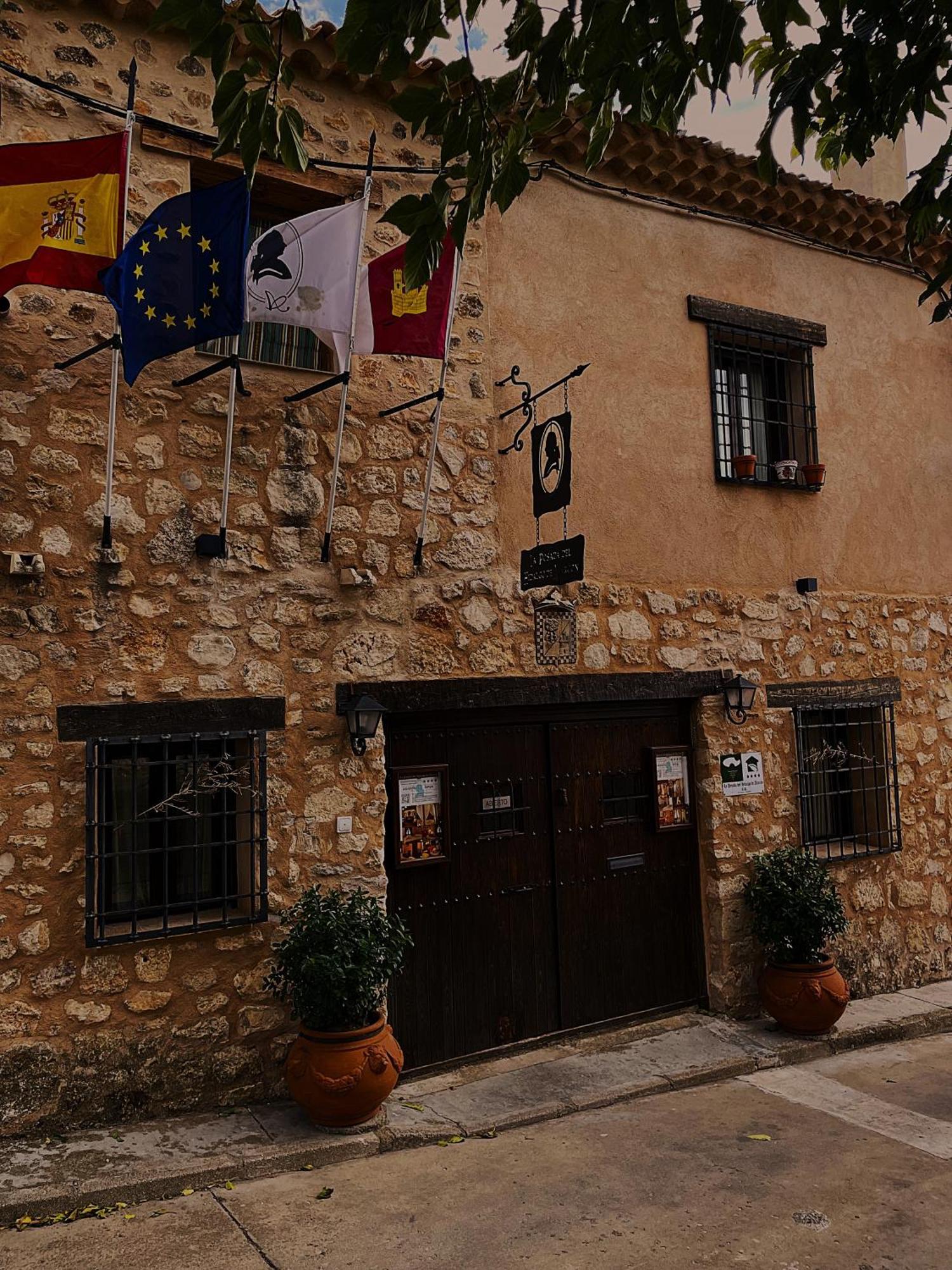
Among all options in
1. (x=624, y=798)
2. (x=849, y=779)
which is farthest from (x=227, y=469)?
(x=849, y=779)

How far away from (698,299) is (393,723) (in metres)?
3.93

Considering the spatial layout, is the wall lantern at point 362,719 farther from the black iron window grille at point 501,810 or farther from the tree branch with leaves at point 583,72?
the tree branch with leaves at point 583,72

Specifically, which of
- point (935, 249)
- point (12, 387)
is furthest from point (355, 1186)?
point (935, 249)

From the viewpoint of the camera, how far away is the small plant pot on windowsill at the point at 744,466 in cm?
760

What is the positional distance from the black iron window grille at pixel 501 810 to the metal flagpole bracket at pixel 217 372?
2810mm

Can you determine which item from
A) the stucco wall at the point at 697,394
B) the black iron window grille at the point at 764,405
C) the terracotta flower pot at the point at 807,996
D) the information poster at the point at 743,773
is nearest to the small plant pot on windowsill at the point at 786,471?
the black iron window grille at the point at 764,405

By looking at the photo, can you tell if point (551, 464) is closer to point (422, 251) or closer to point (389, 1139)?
point (422, 251)

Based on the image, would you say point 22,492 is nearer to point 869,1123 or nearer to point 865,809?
point 869,1123

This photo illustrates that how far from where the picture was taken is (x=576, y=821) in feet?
22.5

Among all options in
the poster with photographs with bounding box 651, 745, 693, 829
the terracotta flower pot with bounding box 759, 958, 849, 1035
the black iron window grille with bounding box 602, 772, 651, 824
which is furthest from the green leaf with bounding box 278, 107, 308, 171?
the terracotta flower pot with bounding box 759, 958, 849, 1035

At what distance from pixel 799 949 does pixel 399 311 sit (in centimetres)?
485

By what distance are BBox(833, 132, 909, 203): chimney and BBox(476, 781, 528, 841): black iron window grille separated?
6.50 meters

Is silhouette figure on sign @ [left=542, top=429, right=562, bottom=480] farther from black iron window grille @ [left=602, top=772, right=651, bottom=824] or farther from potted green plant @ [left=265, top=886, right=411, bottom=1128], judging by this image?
potted green plant @ [left=265, top=886, right=411, bottom=1128]

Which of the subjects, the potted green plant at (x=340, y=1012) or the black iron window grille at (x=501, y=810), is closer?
the potted green plant at (x=340, y=1012)
